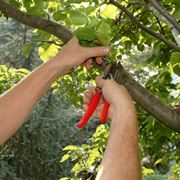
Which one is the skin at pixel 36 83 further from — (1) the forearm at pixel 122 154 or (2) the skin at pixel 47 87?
(1) the forearm at pixel 122 154

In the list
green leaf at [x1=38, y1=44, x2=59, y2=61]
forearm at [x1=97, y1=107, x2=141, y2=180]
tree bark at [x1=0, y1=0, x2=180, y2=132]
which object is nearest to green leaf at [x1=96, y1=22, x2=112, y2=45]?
tree bark at [x1=0, y1=0, x2=180, y2=132]

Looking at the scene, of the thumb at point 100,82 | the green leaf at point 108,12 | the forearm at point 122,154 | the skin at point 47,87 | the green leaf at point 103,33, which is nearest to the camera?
the forearm at point 122,154

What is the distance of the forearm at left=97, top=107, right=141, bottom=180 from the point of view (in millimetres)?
1326

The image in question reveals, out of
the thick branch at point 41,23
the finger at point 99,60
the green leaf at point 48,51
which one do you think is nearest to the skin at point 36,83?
the finger at point 99,60

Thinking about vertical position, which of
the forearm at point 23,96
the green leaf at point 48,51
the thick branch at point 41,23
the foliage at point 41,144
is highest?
the foliage at point 41,144

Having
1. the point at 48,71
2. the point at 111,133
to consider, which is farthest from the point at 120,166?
the point at 48,71

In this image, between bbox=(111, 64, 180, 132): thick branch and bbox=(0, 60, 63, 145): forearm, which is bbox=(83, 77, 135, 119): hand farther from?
bbox=(111, 64, 180, 132): thick branch

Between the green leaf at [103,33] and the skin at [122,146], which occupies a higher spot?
the green leaf at [103,33]

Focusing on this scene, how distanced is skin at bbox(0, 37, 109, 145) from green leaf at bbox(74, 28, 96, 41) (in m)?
0.03

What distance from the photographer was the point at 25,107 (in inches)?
74.7

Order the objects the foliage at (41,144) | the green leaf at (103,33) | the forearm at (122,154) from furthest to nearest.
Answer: the foliage at (41,144), the green leaf at (103,33), the forearm at (122,154)

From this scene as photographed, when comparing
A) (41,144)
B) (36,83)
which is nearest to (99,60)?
(36,83)

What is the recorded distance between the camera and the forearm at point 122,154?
4.35 ft

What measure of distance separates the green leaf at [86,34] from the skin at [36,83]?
3cm
